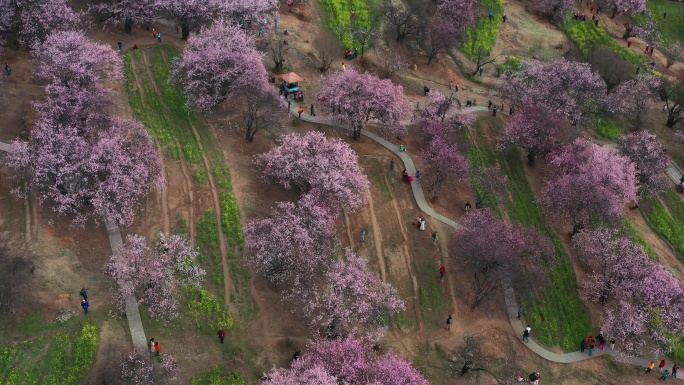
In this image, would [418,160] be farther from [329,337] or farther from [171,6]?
[171,6]

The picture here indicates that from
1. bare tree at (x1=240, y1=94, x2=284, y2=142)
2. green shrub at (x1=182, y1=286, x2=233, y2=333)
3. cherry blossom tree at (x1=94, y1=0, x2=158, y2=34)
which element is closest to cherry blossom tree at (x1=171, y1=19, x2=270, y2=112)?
bare tree at (x1=240, y1=94, x2=284, y2=142)

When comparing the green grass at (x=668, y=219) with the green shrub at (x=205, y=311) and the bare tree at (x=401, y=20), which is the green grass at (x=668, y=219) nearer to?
the bare tree at (x=401, y=20)

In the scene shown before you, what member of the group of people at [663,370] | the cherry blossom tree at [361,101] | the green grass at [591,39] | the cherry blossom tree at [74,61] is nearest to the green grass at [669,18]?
the green grass at [591,39]

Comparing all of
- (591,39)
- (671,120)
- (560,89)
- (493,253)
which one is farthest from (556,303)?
(591,39)

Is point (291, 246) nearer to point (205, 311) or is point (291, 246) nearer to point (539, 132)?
point (205, 311)

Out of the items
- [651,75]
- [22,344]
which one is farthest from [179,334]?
[651,75]
